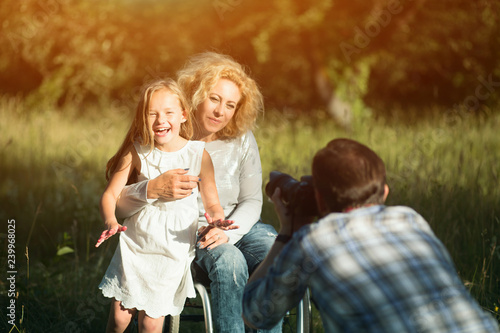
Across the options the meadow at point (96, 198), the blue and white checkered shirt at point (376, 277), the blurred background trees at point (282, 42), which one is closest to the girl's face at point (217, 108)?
the meadow at point (96, 198)

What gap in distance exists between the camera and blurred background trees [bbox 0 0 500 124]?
9.06m

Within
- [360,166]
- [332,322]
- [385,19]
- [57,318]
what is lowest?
[57,318]

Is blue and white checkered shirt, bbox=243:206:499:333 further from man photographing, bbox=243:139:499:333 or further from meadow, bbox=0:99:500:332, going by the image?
meadow, bbox=0:99:500:332

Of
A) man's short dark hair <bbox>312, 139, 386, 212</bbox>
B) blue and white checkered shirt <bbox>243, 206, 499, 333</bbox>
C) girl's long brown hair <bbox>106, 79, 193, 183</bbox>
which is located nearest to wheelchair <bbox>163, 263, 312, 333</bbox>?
girl's long brown hair <bbox>106, 79, 193, 183</bbox>

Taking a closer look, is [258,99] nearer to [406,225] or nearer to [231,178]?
[231,178]

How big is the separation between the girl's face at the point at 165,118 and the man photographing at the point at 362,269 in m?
0.97

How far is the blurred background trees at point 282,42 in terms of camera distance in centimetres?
906

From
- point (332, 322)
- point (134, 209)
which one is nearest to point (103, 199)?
point (134, 209)

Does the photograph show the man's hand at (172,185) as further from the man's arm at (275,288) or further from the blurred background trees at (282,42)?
the blurred background trees at (282,42)

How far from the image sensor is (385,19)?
9453 millimetres

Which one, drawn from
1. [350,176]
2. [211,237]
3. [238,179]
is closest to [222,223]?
[211,237]

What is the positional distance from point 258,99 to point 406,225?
1553 mm

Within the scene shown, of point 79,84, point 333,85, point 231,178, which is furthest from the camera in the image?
point 79,84

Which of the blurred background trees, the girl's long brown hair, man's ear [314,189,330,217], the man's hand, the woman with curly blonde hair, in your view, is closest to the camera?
man's ear [314,189,330,217]
